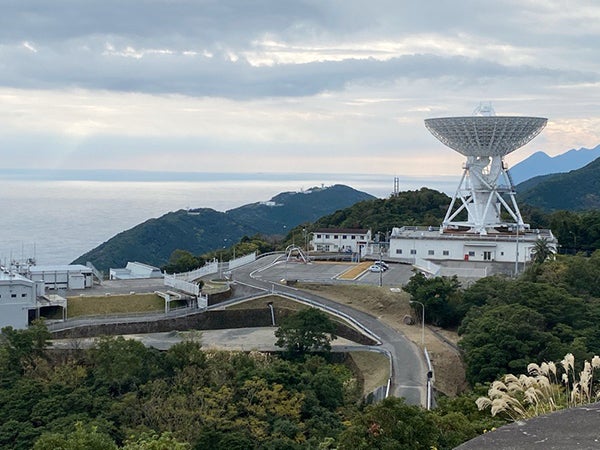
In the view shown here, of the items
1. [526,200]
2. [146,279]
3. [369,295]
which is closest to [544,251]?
[369,295]

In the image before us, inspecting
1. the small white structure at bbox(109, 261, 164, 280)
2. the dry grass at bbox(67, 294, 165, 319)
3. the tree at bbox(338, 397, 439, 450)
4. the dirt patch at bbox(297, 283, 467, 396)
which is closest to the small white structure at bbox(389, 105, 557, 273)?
the dirt patch at bbox(297, 283, 467, 396)

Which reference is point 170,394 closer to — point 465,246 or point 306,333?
point 306,333

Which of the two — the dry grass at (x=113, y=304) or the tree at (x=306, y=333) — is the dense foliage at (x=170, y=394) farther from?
the dry grass at (x=113, y=304)

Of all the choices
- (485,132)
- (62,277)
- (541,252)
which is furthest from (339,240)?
(62,277)

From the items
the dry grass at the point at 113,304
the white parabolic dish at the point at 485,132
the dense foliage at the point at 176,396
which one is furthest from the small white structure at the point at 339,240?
the dense foliage at the point at 176,396

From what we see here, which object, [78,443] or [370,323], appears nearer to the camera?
[78,443]

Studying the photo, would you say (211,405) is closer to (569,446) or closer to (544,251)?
(569,446)
